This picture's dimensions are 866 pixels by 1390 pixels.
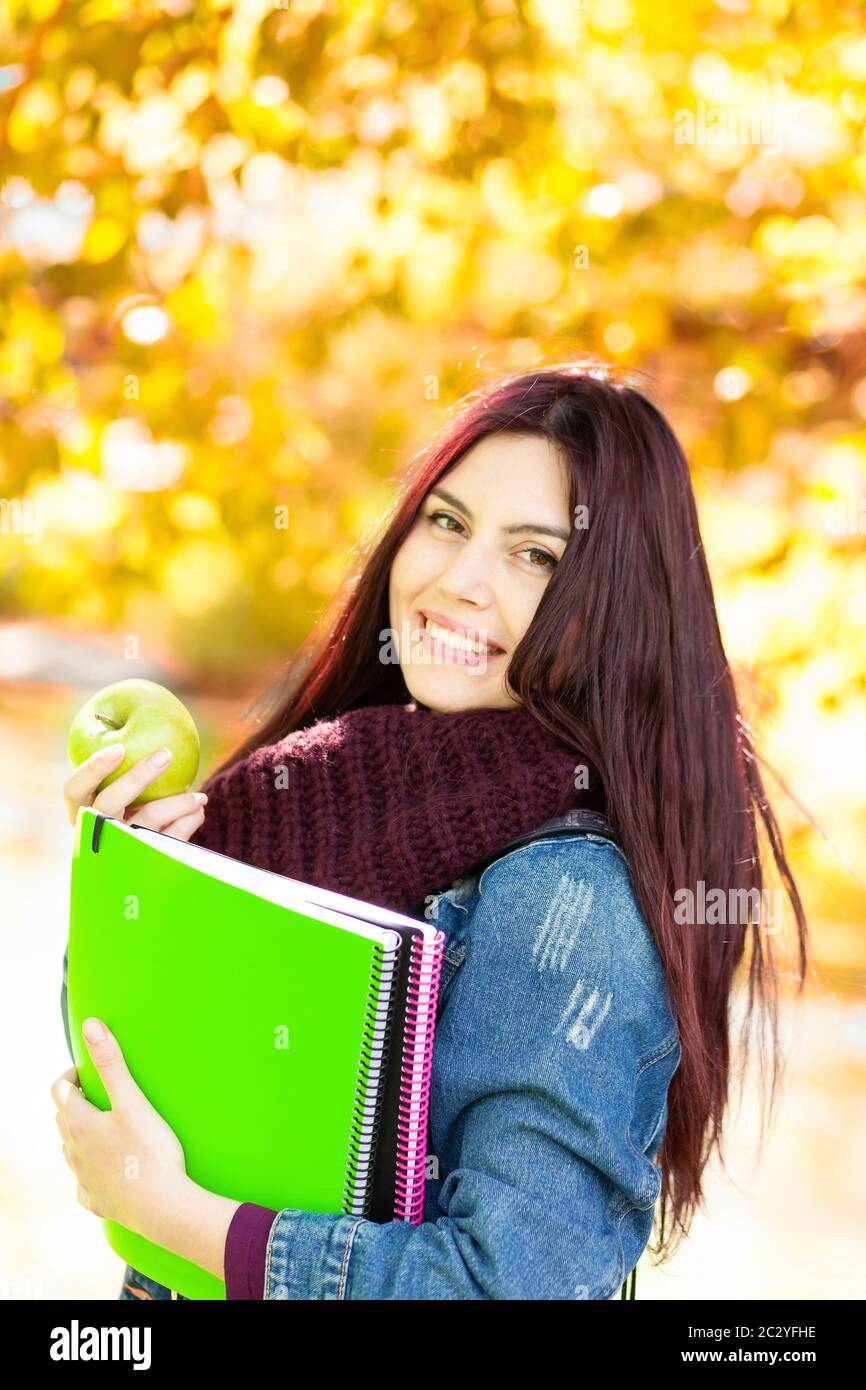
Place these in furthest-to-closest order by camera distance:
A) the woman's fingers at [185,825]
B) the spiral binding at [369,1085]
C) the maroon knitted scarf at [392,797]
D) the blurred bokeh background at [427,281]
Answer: the blurred bokeh background at [427,281]
the woman's fingers at [185,825]
the maroon knitted scarf at [392,797]
the spiral binding at [369,1085]

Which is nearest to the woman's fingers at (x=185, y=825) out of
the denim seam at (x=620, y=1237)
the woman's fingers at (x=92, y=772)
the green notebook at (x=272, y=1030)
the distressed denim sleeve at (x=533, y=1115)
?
the woman's fingers at (x=92, y=772)

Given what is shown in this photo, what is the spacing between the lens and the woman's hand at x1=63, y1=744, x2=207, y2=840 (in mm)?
1621

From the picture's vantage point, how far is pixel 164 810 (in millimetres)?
1683

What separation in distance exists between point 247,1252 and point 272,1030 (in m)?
0.21

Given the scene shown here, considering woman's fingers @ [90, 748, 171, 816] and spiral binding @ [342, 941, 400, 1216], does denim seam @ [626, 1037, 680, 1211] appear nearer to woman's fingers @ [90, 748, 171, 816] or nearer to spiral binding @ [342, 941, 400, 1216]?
spiral binding @ [342, 941, 400, 1216]

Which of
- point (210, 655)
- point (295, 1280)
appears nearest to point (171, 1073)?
point (295, 1280)

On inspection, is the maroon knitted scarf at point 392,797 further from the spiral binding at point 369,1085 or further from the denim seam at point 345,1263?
Result: the denim seam at point 345,1263

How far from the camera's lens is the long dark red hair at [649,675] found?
5.03 ft

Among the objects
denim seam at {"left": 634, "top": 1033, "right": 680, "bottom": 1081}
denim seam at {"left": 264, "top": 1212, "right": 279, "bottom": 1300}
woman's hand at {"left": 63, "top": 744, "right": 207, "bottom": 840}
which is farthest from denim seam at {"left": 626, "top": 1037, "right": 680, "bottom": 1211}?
woman's hand at {"left": 63, "top": 744, "right": 207, "bottom": 840}

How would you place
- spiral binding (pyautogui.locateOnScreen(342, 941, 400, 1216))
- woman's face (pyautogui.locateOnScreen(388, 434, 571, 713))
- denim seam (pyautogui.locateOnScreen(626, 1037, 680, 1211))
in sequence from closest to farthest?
1. spiral binding (pyautogui.locateOnScreen(342, 941, 400, 1216))
2. denim seam (pyautogui.locateOnScreen(626, 1037, 680, 1211))
3. woman's face (pyautogui.locateOnScreen(388, 434, 571, 713))

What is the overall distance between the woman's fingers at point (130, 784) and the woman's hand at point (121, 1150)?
0.27 metres

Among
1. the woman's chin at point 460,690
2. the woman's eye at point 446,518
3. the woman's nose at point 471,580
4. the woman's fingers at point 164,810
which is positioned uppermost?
the woman's eye at point 446,518

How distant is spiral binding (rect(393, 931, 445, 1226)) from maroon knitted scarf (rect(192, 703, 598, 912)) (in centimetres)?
23
